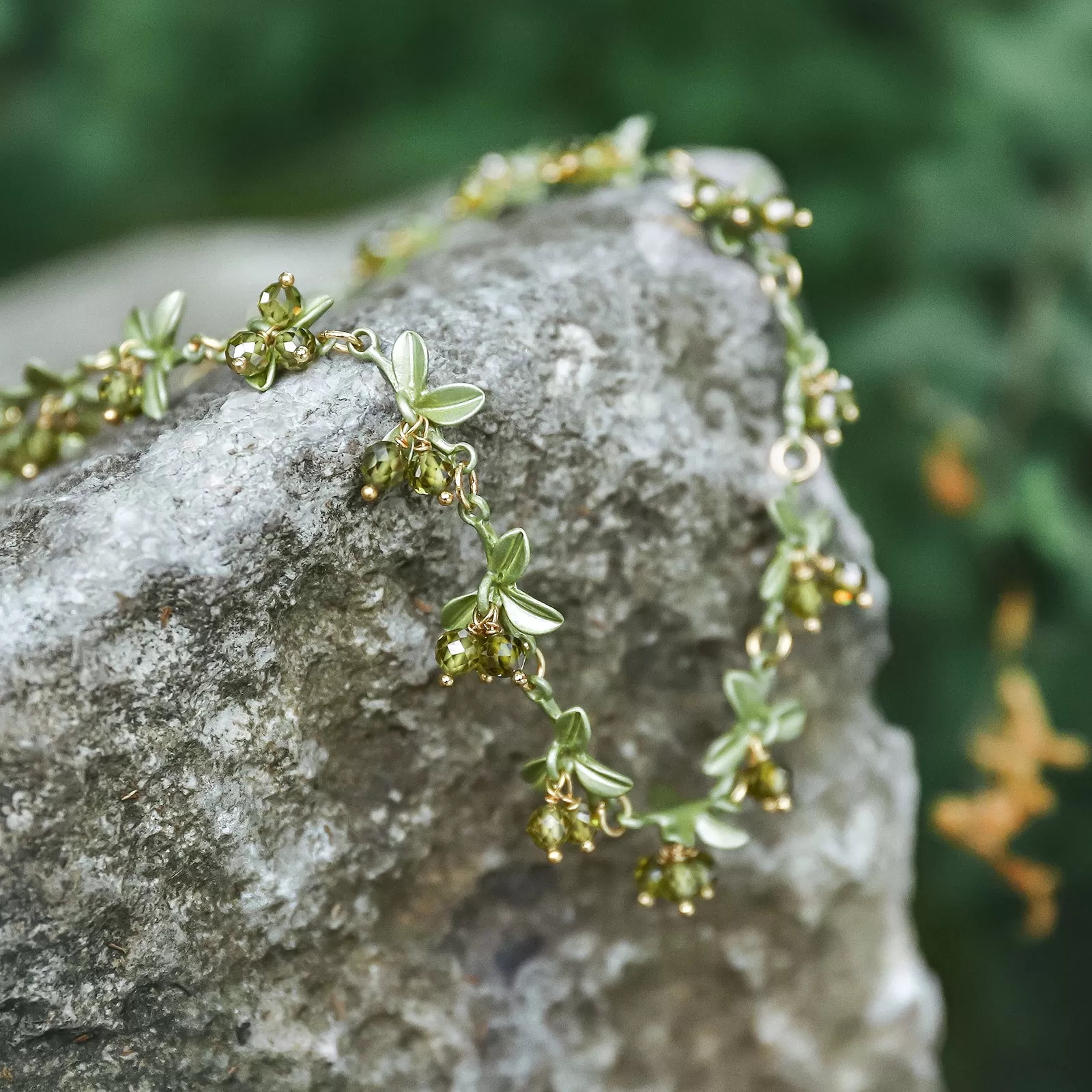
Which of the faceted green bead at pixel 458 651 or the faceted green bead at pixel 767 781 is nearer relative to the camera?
the faceted green bead at pixel 458 651

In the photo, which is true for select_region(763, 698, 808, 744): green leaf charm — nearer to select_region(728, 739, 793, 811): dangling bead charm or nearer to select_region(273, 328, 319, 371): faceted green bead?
select_region(728, 739, 793, 811): dangling bead charm

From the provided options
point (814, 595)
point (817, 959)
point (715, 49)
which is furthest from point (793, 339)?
point (715, 49)

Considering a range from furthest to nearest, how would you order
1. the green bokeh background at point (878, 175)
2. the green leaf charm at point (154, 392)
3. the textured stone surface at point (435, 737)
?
the green bokeh background at point (878, 175) < the green leaf charm at point (154, 392) < the textured stone surface at point (435, 737)

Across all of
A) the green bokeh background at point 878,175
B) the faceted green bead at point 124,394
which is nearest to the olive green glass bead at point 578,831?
the faceted green bead at point 124,394

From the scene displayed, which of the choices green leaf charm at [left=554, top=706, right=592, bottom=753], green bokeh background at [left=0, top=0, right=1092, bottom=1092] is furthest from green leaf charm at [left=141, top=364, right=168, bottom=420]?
green bokeh background at [left=0, top=0, right=1092, bottom=1092]

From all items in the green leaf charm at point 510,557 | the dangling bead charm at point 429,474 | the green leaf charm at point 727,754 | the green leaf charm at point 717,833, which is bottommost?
the green leaf charm at point 717,833

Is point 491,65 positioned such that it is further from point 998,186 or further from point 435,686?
point 435,686

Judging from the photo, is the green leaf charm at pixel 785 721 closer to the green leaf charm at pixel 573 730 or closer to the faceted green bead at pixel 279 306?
the green leaf charm at pixel 573 730
